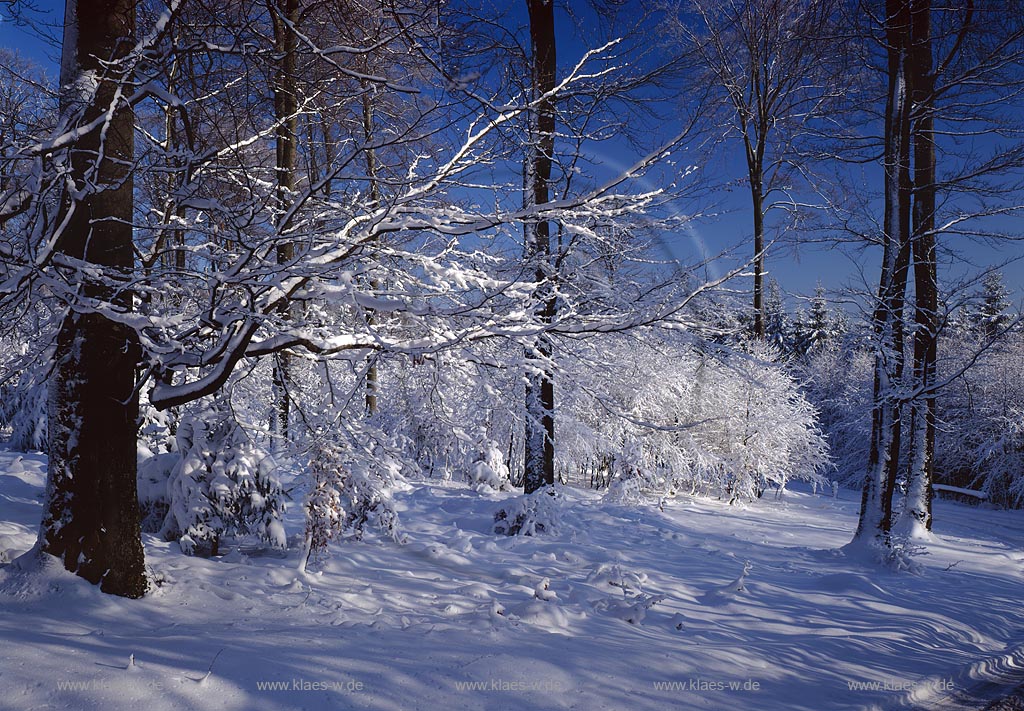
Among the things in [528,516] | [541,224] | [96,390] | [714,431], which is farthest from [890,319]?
[714,431]

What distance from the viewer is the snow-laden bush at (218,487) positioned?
230 inches

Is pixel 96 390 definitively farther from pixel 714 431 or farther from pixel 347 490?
pixel 714 431

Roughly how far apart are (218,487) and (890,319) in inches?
351

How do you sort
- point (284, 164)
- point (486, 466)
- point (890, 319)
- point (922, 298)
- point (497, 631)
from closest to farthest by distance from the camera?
point (497, 631) → point (284, 164) → point (890, 319) → point (922, 298) → point (486, 466)

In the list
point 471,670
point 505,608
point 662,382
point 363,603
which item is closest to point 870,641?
point 505,608

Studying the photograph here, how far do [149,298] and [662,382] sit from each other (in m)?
14.2

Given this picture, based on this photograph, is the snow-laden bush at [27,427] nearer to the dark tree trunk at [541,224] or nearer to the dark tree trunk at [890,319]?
the dark tree trunk at [541,224]

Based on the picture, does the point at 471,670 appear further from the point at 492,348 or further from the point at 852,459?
the point at 852,459

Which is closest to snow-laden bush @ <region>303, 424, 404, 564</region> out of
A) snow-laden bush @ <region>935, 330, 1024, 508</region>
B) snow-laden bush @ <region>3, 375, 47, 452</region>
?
snow-laden bush @ <region>3, 375, 47, 452</region>

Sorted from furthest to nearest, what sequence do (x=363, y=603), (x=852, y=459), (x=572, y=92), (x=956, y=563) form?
(x=852, y=459) → (x=956, y=563) → (x=572, y=92) → (x=363, y=603)

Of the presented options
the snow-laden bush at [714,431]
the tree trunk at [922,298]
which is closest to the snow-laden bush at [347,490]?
the tree trunk at [922,298]

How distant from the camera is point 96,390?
14.9ft

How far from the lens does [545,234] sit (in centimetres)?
869

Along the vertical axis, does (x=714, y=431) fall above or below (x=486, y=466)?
above
